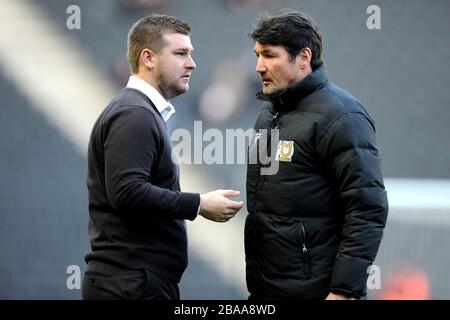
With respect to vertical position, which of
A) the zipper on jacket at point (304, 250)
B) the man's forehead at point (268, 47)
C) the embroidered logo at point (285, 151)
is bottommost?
the zipper on jacket at point (304, 250)

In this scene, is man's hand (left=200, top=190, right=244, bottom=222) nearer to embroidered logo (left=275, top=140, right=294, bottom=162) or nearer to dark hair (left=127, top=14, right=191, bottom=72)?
embroidered logo (left=275, top=140, right=294, bottom=162)

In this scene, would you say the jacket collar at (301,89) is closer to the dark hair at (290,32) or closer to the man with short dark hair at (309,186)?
the man with short dark hair at (309,186)

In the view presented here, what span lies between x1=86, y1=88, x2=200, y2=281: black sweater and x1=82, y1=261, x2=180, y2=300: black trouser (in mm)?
32

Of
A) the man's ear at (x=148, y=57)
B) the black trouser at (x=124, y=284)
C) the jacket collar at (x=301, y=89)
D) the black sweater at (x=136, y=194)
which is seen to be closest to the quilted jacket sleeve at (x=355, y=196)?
the jacket collar at (x=301, y=89)

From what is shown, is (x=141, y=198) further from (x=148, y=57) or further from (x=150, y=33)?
(x=150, y=33)

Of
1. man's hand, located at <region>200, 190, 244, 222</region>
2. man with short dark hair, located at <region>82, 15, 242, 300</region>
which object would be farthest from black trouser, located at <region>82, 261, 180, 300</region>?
man's hand, located at <region>200, 190, 244, 222</region>

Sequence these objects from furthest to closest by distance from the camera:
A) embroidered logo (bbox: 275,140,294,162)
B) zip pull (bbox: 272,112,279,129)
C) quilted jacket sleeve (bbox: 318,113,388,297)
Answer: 1. zip pull (bbox: 272,112,279,129)
2. embroidered logo (bbox: 275,140,294,162)
3. quilted jacket sleeve (bbox: 318,113,388,297)

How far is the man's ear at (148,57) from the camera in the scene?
133 inches

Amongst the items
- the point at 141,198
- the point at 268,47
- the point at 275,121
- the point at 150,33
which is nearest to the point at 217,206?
the point at 141,198

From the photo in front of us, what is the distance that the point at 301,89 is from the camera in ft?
10.4

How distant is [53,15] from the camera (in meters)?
5.39

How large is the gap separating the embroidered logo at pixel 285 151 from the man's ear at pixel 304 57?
0.36 metres

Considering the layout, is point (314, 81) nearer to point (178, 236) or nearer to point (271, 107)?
point (271, 107)

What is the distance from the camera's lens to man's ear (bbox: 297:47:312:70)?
3.21m
